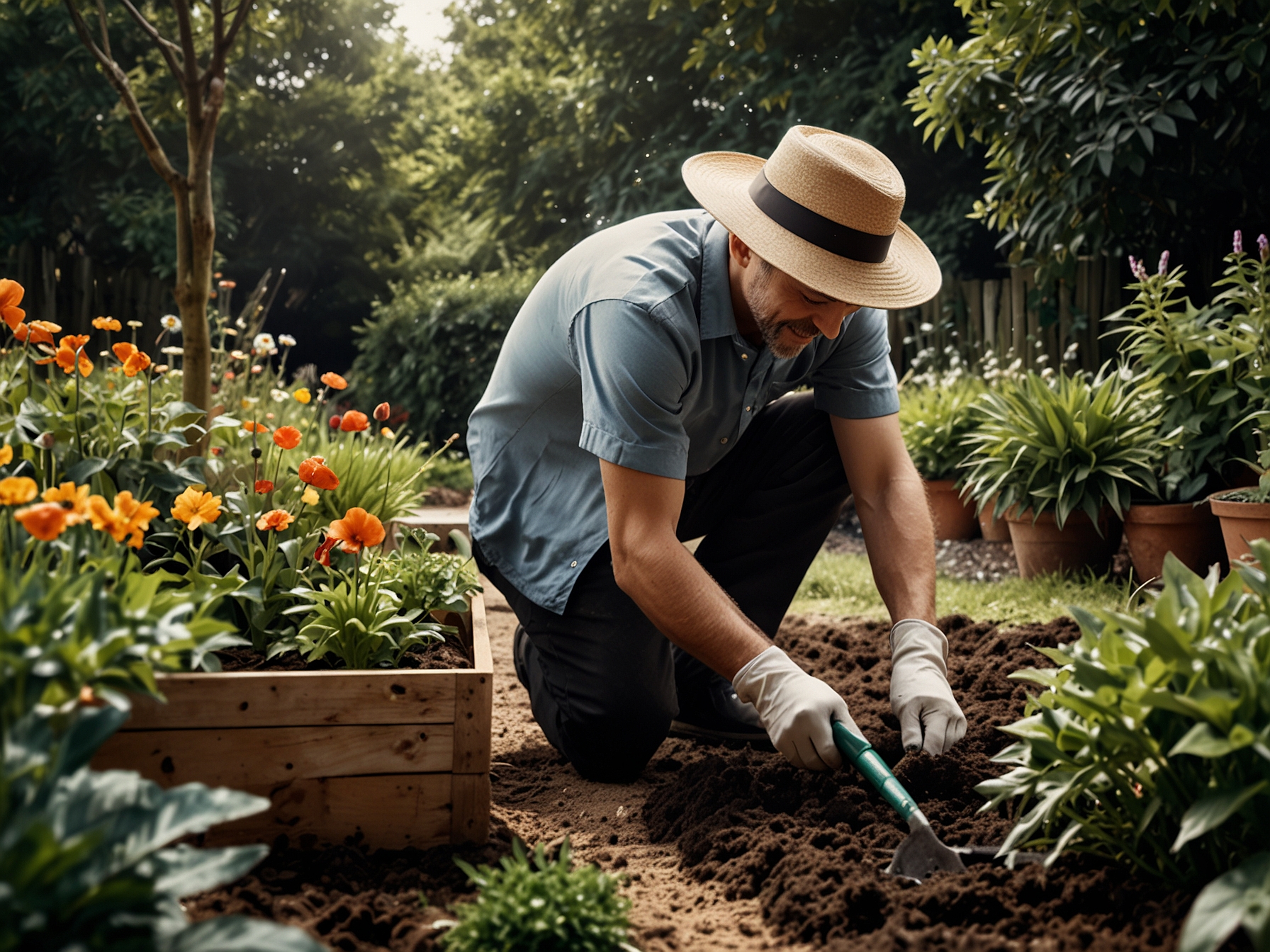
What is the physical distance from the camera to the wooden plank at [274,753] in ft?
5.38

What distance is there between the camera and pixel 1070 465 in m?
3.78

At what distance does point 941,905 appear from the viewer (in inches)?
56.7

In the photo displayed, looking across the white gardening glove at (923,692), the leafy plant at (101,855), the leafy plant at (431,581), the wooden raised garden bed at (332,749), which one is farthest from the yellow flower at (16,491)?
the white gardening glove at (923,692)

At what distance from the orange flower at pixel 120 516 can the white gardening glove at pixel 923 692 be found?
152cm

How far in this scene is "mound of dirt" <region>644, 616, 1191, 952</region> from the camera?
1336 mm

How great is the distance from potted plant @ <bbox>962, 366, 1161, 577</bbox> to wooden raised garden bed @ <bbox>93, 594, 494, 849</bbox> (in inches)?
108

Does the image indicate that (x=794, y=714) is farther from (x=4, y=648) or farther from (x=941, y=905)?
(x=4, y=648)

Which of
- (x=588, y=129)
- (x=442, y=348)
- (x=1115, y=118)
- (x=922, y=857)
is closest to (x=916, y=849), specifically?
(x=922, y=857)

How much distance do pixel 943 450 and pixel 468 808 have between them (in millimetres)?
3810

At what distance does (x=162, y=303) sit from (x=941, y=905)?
11.4m

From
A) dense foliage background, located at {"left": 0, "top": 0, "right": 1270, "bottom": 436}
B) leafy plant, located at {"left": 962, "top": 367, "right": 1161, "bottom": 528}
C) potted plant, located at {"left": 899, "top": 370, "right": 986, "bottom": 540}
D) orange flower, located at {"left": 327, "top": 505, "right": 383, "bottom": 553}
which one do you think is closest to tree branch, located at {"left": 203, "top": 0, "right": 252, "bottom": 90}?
dense foliage background, located at {"left": 0, "top": 0, "right": 1270, "bottom": 436}

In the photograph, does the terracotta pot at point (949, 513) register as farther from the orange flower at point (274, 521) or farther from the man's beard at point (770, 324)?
the orange flower at point (274, 521)

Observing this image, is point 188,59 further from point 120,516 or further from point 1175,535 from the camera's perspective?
point 1175,535

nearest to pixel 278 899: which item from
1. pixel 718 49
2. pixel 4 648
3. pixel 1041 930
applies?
pixel 4 648
